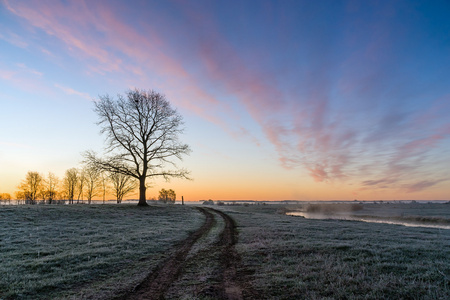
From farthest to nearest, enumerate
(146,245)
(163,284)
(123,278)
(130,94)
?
1. (130,94)
2. (146,245)
3. (123,278)
4. (163,284)

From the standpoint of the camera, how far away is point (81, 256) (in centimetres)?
1099

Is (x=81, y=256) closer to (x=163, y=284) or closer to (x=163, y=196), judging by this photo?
(x=163, y=284)

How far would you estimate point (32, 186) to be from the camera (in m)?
75.5

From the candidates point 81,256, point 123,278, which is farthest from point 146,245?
point 123,278

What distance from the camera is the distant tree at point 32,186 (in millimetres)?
74625

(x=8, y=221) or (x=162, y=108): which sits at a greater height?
(x=162, y=108)

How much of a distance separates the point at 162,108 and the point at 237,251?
32369mm

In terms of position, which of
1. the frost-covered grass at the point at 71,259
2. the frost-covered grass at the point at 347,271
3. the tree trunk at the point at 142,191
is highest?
the tree trunk at the point at 142,191

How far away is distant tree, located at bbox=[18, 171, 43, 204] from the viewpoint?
7462 cm

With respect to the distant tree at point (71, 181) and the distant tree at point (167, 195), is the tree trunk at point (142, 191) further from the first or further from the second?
the distant tree at point (167, 195)

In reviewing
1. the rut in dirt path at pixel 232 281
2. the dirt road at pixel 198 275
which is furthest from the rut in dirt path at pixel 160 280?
the rut in dirt path at pixel 232 281

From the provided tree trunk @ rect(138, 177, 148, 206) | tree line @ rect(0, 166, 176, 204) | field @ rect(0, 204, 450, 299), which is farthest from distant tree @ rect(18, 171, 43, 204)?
field @ rect(0, 204, 450, 299)

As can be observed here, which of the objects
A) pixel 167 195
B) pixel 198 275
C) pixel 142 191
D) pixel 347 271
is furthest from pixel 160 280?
pixel 167 195

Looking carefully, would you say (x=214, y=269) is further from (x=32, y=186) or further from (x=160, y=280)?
(x=32, y=186)
